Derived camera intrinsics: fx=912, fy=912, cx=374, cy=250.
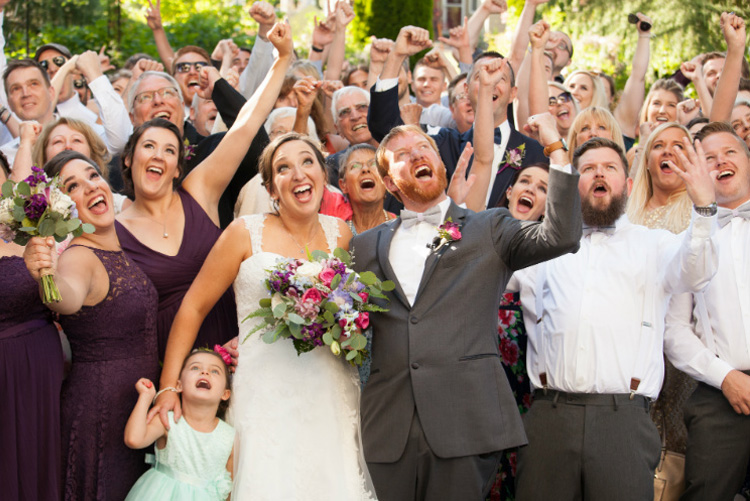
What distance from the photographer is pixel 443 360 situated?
4.22 metres

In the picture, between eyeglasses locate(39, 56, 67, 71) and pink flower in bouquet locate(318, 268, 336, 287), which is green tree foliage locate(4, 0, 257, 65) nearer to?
eyeglasses locate(39, 56, 67, 71)

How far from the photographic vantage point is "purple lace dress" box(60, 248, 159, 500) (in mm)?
4535

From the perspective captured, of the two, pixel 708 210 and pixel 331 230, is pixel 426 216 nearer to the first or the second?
pixel 331 230

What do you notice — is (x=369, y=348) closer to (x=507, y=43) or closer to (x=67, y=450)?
(x=67, y=450)

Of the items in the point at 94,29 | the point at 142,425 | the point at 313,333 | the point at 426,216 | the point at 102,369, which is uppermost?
the point at 94,29

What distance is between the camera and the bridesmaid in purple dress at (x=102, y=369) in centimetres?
453

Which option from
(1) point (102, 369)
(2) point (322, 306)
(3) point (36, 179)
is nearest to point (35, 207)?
(3) point (36, 179)

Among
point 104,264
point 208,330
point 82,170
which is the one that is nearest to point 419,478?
point 208,330

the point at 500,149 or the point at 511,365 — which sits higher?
the point at 500,149

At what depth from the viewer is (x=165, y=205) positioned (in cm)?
513

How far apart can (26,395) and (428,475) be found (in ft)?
6.60

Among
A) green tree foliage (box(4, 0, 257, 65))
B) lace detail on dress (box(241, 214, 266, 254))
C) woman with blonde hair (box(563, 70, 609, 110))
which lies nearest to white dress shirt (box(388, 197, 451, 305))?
lace detail on dress (box(241, 214, 266, 254))

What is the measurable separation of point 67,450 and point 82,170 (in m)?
1.47

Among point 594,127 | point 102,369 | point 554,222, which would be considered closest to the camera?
point 554,222
